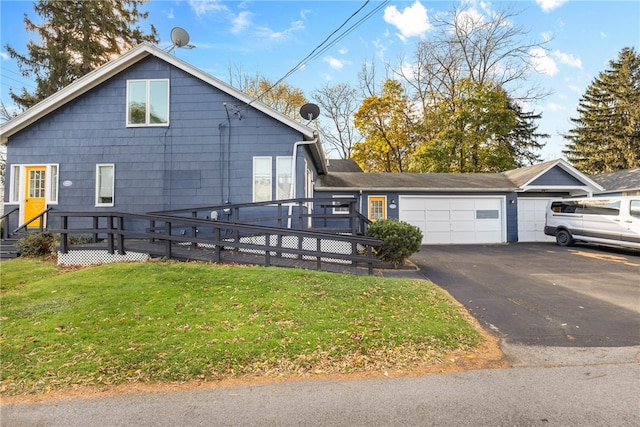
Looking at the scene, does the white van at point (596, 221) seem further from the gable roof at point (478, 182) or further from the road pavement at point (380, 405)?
the road pavement at point (380, 405)

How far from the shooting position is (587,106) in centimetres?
3056

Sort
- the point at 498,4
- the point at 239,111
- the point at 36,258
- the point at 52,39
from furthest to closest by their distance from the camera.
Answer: the point at 498,4 < the point at 52,39 < the point at 239,111 < the point at 36,258

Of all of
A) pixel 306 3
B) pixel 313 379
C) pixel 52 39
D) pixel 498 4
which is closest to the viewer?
pixel 313 379

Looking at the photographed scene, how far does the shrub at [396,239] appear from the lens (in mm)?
7570

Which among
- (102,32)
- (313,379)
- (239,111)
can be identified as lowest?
(313,379)

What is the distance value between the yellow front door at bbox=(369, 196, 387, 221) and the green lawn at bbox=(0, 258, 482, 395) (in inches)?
318

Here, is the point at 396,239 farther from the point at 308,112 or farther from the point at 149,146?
Result: the point at 149,146

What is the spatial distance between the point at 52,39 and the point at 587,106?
44.1 meters

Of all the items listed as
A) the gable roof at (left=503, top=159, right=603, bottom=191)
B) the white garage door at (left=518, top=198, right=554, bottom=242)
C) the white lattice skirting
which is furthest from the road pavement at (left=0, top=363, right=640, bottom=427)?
the gable roof at (left=503, top=159, right=603, bottom=191)

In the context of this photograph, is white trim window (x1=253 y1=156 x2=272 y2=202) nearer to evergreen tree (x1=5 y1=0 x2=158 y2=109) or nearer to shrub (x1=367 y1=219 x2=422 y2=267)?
shrub (x1=367 y1=219 x2=422 y2=267)

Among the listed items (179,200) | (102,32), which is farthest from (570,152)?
(102,32)

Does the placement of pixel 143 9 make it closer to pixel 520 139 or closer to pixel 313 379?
pixel 313 379

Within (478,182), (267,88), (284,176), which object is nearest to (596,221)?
(478,182)

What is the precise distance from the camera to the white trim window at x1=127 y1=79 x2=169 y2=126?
10.4m
